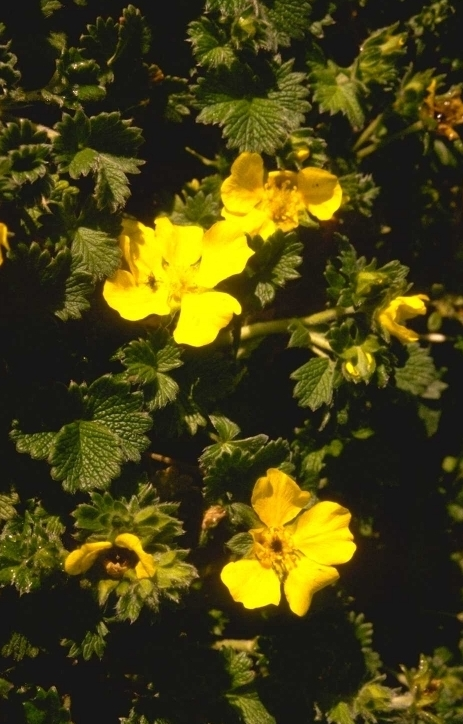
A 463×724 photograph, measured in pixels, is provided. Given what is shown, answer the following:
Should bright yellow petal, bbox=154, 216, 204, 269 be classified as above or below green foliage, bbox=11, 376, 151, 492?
above

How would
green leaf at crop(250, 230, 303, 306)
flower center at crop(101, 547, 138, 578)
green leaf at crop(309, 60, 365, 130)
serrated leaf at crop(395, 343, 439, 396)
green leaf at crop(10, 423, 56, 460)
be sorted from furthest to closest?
1. serrated leaf at crop(395, 343, 439, 396)
2. green leaf at crop(309, 60, 365, 130)
3. green leaf at crop(250, 230, 303, 306)
4. green leaf at crop(10, 423, 56, 460)
5. flower center at crop(101, 547, 138, 578)

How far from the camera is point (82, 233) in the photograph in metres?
2.33

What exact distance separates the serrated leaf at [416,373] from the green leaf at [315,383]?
0.43 metres

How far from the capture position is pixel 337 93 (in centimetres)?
270

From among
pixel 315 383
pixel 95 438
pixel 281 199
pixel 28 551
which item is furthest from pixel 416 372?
pixel 28 551

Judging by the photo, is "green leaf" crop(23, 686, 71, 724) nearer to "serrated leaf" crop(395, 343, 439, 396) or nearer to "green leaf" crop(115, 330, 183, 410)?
"green leaf" crop(115, 330, 183, 410)

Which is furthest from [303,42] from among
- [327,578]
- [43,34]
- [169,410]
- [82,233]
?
[327,578]

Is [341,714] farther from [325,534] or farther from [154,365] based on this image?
[154,365]

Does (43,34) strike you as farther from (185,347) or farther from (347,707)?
(347,707)

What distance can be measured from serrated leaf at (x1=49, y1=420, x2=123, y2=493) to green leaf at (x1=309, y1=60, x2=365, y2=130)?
1.45m

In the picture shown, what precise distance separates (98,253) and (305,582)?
1.24 m

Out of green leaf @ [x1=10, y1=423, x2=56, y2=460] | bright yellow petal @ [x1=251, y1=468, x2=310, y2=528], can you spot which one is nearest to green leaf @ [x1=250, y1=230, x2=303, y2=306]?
bright yellow petal @ [x1=251, y1=468, x2=310, y2=528]

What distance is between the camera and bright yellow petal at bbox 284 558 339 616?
2.27m

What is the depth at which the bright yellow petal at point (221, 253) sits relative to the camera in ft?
7.72
